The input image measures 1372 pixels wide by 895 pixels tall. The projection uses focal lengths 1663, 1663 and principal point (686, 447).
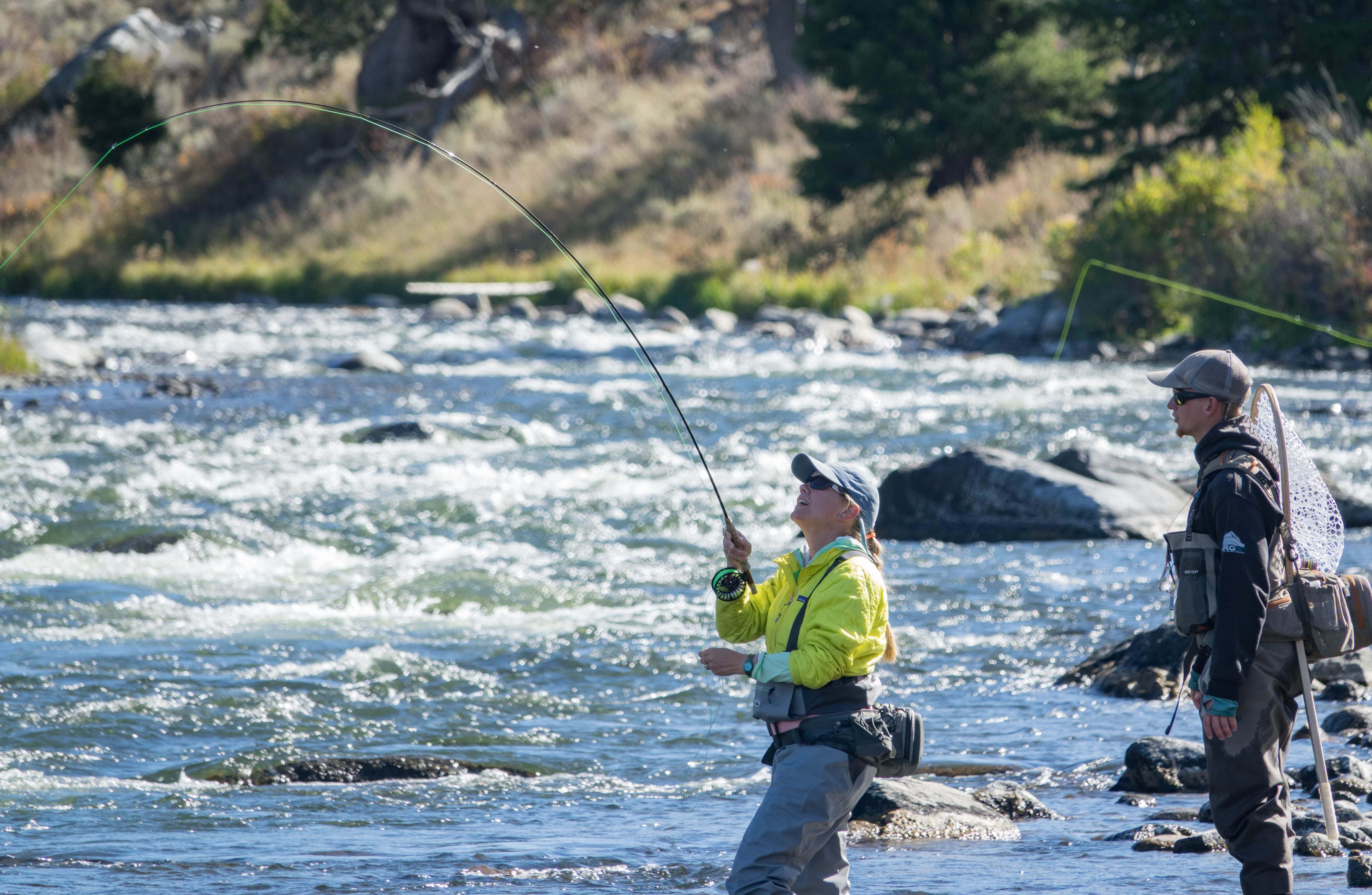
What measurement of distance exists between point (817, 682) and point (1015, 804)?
6.02 ft

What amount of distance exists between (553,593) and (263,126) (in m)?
34.1

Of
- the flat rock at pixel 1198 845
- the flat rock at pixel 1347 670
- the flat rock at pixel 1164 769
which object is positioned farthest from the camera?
the flat rock at pixel 1347 670

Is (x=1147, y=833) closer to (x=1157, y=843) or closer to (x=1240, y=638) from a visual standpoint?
(x=1157, y=843)

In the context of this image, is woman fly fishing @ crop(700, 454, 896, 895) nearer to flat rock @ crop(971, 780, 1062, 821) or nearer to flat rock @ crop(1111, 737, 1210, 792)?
flat rock @ crop(971, 780, 1062, 821)

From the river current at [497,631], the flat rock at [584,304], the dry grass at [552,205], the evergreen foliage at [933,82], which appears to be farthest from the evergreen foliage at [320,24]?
the river current at [497,631]

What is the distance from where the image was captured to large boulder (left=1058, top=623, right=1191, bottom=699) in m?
6.67

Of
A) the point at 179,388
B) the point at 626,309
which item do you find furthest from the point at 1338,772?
the point at 626,309

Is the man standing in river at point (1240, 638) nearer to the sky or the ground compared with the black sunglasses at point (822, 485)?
nearer to the ground

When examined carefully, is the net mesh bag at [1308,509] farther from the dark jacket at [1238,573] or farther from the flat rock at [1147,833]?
the flat rock at [1147,833]

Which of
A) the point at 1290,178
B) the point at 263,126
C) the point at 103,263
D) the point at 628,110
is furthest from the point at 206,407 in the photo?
the point at 263,126

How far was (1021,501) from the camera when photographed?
10.1 metres

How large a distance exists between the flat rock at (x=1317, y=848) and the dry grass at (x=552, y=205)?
1793 cm

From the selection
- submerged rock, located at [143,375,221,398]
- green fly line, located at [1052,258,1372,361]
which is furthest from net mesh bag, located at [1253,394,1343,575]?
submerged rock, located at [143,375,221,398]

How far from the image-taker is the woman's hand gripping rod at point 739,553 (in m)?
3.79
